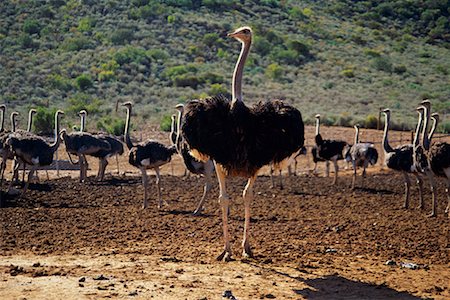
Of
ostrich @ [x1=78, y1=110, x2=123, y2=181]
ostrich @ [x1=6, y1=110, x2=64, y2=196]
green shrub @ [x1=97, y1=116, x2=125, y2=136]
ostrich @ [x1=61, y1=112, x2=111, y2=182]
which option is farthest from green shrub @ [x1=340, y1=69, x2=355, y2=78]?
ostrich @ [x1=6, y1=110, x2=64, y2=196]

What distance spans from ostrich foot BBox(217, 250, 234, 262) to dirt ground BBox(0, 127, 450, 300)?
11cm

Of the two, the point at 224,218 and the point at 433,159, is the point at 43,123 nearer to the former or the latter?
the point at 433,159

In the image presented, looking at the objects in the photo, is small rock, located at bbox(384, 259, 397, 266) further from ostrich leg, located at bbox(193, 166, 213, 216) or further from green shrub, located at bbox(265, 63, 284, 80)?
green shrub, located at bbox(265, 63, 284, 80)

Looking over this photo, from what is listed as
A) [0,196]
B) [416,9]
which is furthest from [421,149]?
[416,9]

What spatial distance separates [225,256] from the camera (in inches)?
299

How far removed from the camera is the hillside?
34.5m

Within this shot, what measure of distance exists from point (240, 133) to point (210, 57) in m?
35.0

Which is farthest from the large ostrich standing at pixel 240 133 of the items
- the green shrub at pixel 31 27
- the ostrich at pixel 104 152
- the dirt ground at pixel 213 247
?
the green shrub at pixel 31 27

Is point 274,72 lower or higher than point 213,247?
higher

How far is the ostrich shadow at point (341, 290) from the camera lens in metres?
6.21

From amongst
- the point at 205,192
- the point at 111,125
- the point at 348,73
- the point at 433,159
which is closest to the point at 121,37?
the point at 348,73

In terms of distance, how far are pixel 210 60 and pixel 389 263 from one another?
34.9 meters

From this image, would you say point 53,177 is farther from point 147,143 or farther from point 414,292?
point 414,292

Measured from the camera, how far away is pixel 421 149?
11938mm
